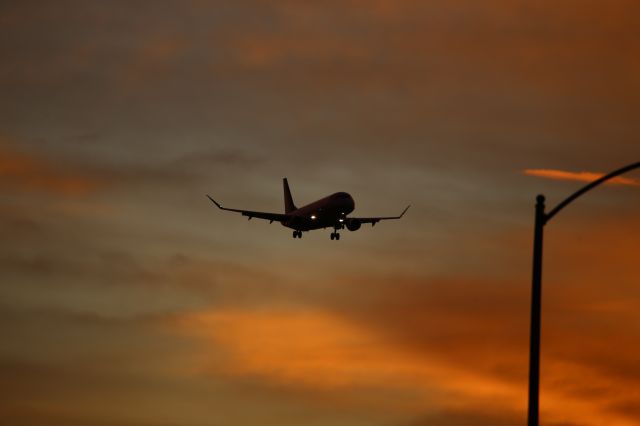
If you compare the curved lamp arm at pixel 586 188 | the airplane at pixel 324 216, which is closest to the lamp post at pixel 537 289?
the curved lamp arm at pixel 586 188

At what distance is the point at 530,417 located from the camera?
1992cm

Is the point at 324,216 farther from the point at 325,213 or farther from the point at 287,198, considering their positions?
the point at 287,198

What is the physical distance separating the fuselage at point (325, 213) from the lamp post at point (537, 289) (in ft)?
240

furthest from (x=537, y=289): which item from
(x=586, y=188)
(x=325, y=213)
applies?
(x=325, y=213)

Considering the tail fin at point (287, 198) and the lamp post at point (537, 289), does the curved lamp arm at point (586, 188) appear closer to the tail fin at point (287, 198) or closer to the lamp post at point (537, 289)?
the lamp post at point (537, 289)

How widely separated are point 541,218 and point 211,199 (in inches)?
3075

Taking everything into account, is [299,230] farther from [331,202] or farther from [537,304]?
[537,304]

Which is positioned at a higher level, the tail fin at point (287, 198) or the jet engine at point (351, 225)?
the tail fin at point (287, 198)

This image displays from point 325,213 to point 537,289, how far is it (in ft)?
246

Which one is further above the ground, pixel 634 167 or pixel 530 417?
pixel 634 167

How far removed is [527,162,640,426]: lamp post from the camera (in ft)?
65.7

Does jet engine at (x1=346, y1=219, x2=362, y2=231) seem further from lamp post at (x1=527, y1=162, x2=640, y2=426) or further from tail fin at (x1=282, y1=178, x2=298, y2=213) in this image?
lamp post at (x1=527, y1=162, x2=640, y2=426)

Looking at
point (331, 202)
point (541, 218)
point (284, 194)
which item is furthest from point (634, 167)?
point (284, 194)

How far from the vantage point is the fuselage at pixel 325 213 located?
311ft
